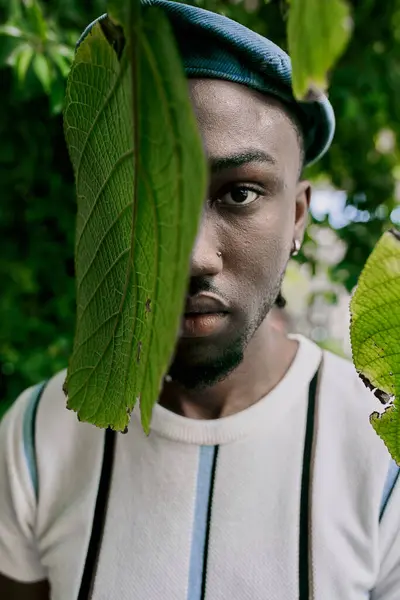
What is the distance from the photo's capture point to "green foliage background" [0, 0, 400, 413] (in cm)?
99

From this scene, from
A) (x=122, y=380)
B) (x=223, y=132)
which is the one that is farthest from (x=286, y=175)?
(x=122, y=380)

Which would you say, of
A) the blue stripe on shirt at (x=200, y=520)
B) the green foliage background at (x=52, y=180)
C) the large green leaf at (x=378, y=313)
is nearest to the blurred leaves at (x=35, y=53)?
the green foliage background at (x=52, y=180)

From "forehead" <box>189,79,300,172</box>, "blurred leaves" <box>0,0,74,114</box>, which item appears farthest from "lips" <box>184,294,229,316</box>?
"blurred leaves" <box>0,0,74,114</box>

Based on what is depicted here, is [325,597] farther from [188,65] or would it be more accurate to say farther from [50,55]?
[50,55]

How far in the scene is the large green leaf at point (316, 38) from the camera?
15cm

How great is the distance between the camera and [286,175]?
0.51 meters

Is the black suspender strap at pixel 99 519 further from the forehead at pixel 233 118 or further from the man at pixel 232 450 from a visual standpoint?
the forehead at pixel 233 118

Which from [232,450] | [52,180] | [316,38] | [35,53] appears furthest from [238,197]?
[52,180]

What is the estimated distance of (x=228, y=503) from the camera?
0.56m

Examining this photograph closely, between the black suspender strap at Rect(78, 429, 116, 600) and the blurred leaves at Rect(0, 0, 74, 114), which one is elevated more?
the blurred leaves at Rect(0, 0, 74, 114)

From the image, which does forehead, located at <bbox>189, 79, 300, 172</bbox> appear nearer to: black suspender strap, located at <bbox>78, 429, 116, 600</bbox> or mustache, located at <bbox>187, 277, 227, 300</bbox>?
Answer: mustache, located at <bbox>187, 277, 227, 300</bbox>

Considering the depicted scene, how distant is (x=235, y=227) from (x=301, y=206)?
121mm

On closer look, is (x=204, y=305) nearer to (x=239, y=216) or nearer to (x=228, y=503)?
(x=239, y=216)

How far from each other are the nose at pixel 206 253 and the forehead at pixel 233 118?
0.05m
